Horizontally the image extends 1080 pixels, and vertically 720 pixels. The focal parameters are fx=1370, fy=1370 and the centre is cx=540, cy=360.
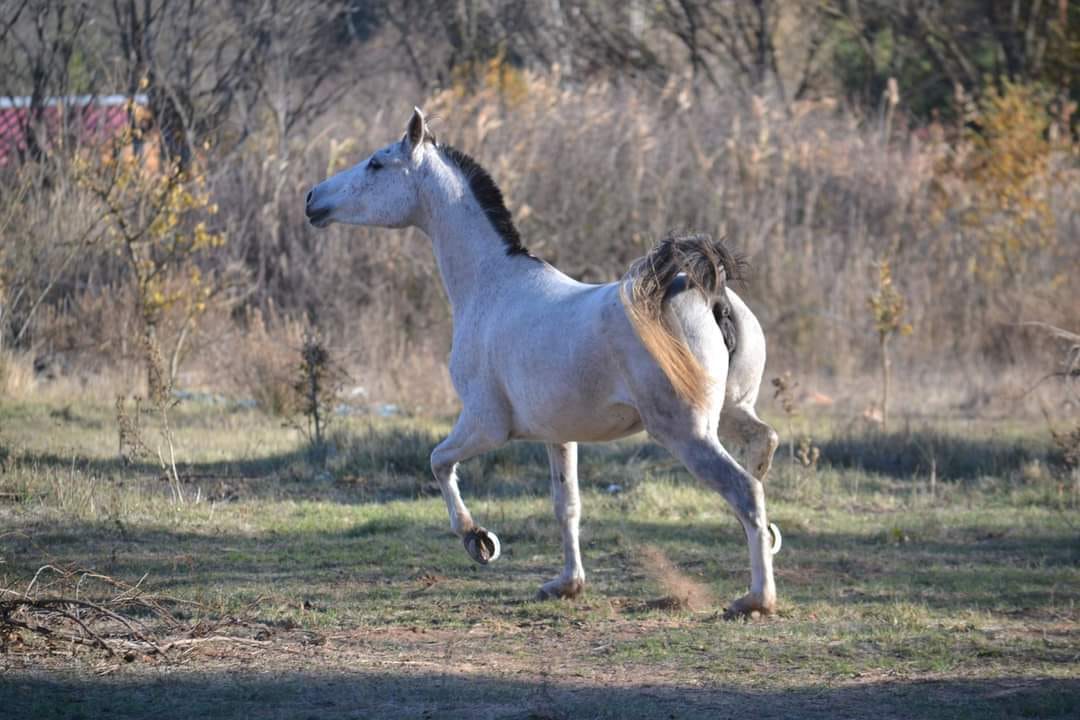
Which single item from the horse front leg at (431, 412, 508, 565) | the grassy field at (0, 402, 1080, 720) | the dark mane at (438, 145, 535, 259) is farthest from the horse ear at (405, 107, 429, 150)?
the grassy field at (0, 402, 1080, 720)

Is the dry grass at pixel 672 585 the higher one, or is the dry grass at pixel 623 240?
the dry grass at pixel 623 240

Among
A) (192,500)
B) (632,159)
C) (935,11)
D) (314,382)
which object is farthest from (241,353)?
(935,11)

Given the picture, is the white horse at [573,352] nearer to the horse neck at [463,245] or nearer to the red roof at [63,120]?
the horse neck at [463,245]

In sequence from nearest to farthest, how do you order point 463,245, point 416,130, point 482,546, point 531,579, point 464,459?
1. point 482,546
2. point 464,459
3. point 463,245
4. point 416,130
5. point 531,579

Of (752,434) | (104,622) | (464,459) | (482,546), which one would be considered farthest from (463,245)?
(104,622)

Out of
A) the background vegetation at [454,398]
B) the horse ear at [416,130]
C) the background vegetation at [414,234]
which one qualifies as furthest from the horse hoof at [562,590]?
the background vegetation at [414,234]

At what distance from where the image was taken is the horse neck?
728 cm

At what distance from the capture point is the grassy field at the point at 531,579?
5.43m

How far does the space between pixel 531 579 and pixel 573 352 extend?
1.94m

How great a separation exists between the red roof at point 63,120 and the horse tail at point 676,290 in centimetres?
998

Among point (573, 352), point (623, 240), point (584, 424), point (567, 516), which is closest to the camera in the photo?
point (573, 352)

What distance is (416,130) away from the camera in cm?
770

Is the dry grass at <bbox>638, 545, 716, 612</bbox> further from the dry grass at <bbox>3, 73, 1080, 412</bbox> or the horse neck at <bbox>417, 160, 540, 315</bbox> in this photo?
the dry grass at <bbox>3, 73, 1080, 412</bbox>

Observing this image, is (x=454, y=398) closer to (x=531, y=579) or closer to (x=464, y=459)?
(x=531, y=579)
